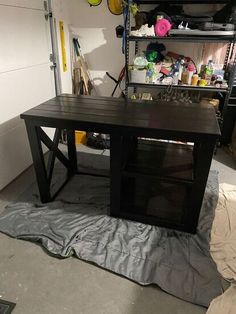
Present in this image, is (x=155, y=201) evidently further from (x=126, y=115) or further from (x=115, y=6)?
(x=115, y=6)

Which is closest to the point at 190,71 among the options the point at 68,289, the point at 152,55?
the point at 152,55

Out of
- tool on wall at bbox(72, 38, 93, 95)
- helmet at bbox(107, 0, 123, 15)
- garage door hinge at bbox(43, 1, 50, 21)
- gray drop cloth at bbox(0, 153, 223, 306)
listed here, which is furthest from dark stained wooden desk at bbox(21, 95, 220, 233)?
helmet at bbox(107, 0, 123, 15)

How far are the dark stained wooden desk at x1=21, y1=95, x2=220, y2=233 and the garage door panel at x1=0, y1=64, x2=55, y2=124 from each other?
496 mm

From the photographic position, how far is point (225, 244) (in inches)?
61.6

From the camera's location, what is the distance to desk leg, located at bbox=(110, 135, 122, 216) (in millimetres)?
1481

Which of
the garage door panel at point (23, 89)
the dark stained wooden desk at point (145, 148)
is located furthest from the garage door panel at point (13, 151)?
the dark stained wooden desk at point (145, 148)

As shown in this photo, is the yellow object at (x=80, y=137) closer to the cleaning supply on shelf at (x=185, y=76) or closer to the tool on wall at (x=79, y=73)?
the tool on wall at (x=79, y=73)

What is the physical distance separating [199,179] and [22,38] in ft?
6.45

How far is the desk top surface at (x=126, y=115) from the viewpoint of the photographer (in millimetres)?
1413

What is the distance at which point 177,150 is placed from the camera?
6.61 ft

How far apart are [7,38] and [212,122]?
1777 millimetres

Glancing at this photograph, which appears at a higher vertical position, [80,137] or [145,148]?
[145,148]

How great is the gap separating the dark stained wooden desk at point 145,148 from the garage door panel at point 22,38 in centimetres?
60

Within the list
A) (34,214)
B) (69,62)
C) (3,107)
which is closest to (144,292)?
(34,214)
